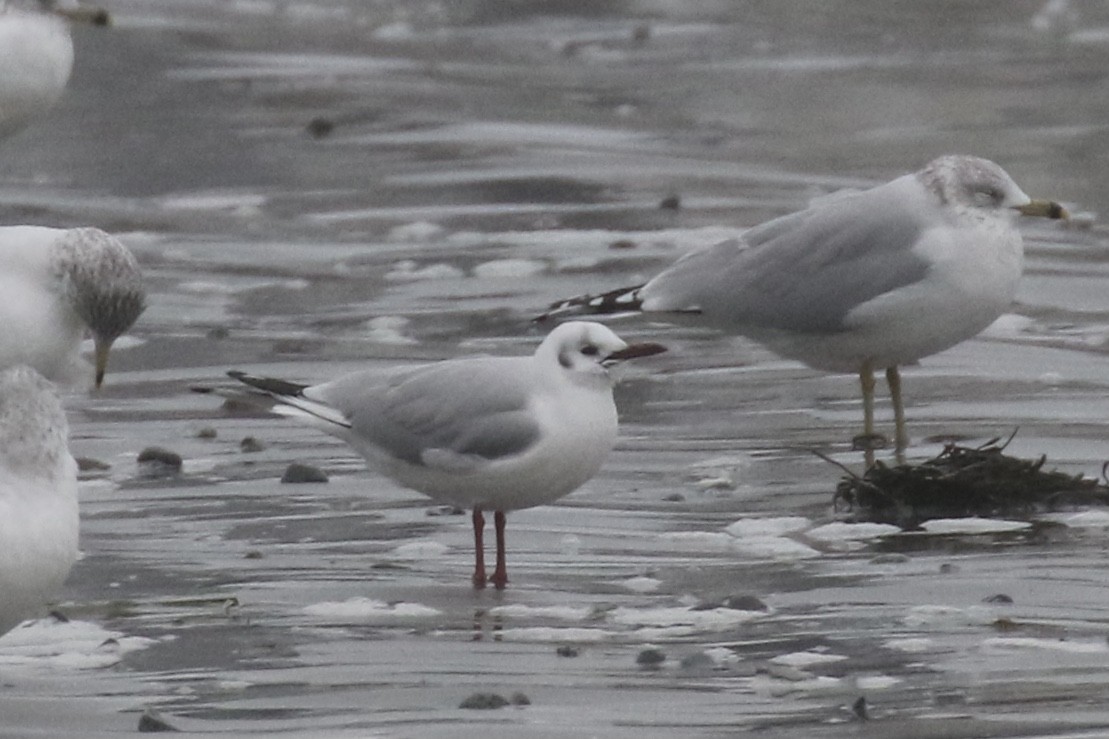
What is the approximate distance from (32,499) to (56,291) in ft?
6.76

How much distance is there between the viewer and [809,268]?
28.8 feet

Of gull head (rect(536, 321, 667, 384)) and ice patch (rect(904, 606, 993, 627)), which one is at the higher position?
Result: gull head (rect(536, 321, 667, 384))

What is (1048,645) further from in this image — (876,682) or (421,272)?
(421,272)

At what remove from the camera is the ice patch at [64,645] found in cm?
591

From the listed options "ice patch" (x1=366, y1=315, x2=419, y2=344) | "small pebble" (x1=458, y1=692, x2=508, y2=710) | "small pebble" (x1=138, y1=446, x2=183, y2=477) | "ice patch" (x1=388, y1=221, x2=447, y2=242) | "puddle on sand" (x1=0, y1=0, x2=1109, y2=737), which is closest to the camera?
"small pebble" (x1=458, y1=692, x2=508, y2=710)

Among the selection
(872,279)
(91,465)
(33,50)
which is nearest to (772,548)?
(872,279)

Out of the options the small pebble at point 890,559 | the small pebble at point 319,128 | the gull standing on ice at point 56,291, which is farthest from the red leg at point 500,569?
the small pebble at point 319,128

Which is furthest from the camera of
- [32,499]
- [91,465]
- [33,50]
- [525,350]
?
[33,50]

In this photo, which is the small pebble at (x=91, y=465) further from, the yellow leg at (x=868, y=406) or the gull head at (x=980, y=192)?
the gull head at (x=980, y=192)

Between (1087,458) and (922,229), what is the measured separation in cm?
98

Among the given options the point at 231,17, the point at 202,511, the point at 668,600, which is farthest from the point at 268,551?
the point at 231,17

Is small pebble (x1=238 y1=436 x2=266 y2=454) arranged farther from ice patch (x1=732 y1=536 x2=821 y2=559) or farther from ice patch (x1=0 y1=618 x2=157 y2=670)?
ice patch (x1=0 y1=618 x2=157 y2=670)

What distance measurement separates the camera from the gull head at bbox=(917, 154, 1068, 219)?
8617 mm

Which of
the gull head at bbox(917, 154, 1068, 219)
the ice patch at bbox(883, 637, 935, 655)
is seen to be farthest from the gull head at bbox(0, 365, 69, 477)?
the gull head at bbox(917, 154, 1068, 219)
